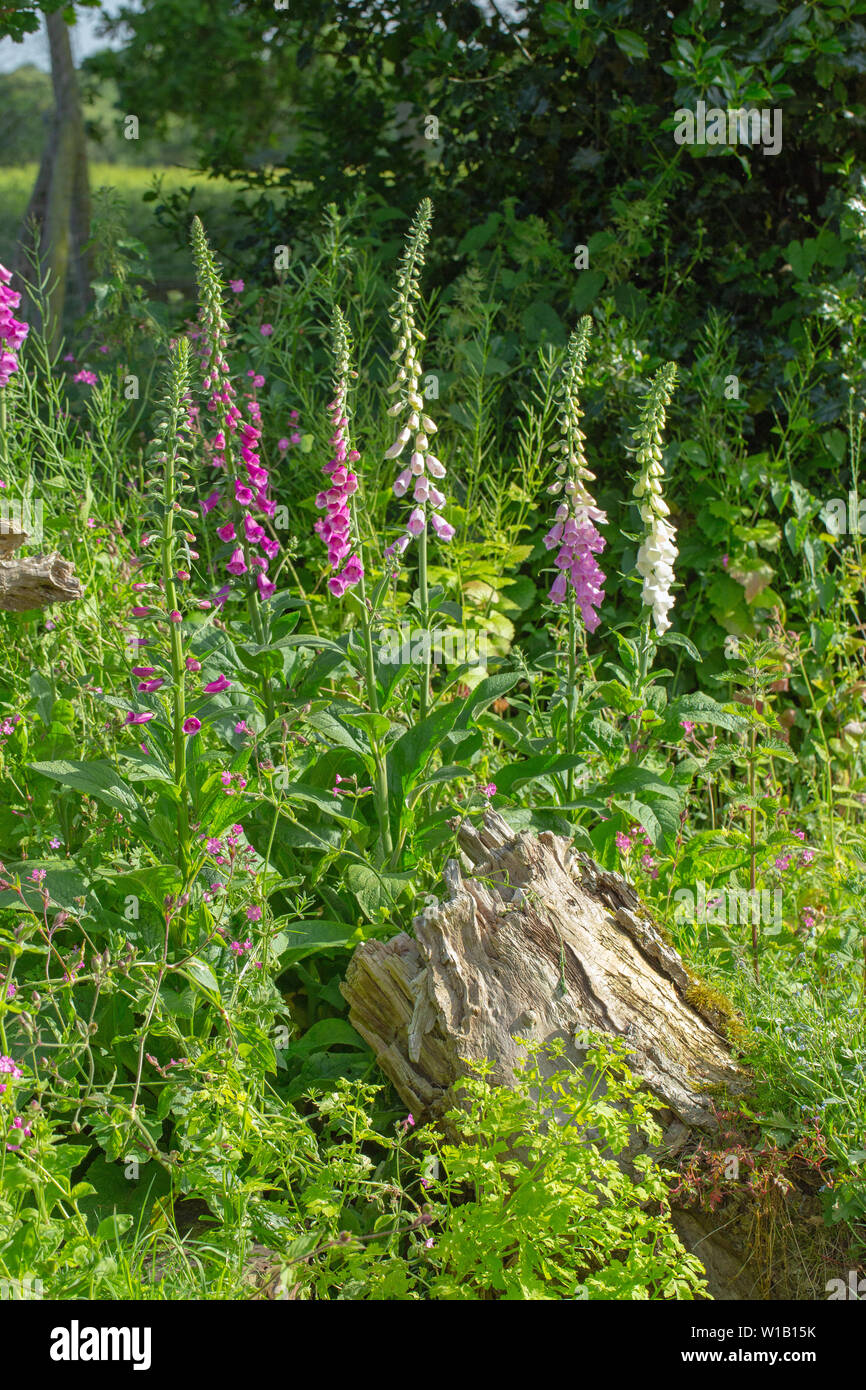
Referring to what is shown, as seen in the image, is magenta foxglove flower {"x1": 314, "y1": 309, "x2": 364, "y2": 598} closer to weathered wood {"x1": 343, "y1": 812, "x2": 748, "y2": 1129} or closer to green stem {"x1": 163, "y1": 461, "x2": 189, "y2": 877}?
green stem {"x1": 163, "y1": 461, "x2": 189, "y2": 877}

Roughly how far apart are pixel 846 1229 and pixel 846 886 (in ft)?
3.64

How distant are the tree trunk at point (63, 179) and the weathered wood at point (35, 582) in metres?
5.01

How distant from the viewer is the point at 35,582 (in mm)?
3236

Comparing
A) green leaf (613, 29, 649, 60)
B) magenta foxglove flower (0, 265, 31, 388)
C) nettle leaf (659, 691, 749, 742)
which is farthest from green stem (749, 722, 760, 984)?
green leaf (613, 29, 649, 60)

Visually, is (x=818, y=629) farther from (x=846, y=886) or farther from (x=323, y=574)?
(x=323, y=574)

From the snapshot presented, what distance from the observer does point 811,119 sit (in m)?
4.93

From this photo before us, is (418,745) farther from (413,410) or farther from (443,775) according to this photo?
(413,410)

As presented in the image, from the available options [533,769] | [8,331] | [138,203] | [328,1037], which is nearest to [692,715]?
[533,769]

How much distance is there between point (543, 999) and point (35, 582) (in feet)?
5.82

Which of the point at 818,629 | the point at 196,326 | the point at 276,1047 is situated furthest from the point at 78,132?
the point at 276,1047

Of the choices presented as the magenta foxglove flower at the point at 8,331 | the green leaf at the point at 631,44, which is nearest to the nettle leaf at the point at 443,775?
the magenta foxglove flower at the point at 8,331

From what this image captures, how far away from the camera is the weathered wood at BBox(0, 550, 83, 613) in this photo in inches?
127

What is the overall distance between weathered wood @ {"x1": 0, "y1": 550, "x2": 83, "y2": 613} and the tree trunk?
5.01 meters

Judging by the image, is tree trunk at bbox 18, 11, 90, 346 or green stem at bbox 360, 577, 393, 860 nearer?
green stem at bbox 360, 577, 393, 860
